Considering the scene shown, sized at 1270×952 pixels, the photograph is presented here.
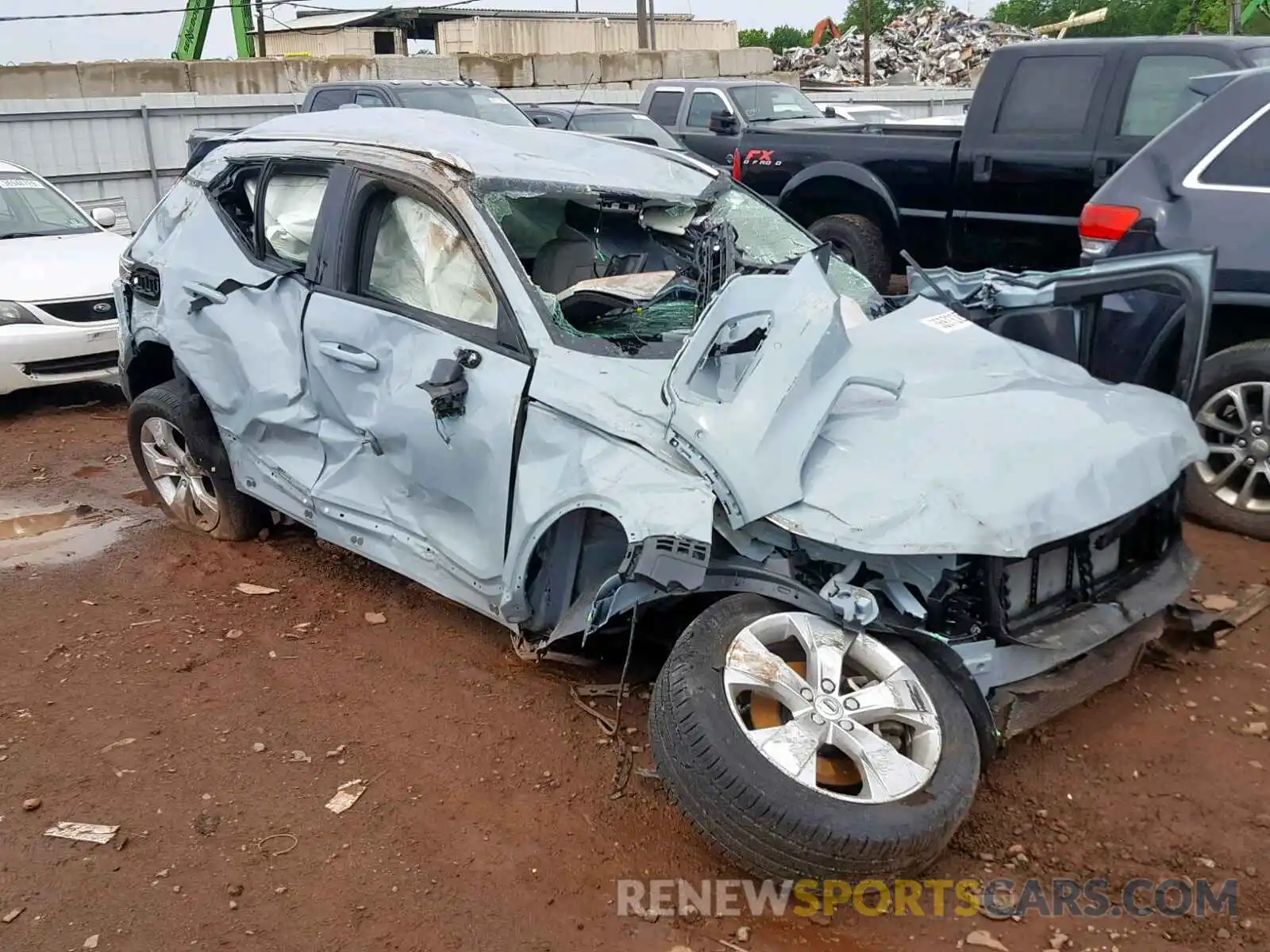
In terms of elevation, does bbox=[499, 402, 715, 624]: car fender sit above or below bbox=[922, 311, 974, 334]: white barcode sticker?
below

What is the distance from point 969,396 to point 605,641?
1435mm

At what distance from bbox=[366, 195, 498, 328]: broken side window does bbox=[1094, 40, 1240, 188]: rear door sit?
505 centimetres

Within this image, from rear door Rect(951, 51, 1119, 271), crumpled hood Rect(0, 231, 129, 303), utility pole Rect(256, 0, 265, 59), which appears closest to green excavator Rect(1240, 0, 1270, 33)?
rear door Rect(951, 51, 1119, 271)

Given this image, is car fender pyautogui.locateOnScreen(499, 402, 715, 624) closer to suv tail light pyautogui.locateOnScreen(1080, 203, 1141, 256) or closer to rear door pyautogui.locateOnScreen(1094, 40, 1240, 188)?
suv tail light pyautogui.locateOnScreen(1080, 203, 1141, 256)

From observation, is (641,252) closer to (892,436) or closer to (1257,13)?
(892,436)

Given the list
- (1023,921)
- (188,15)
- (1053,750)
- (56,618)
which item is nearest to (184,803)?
(56,618)

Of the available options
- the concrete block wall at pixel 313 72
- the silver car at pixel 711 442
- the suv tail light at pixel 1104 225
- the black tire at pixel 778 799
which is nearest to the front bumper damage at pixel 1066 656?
the silver car at pixel 711 442

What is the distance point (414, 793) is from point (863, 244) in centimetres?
643

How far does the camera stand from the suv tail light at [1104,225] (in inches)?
196

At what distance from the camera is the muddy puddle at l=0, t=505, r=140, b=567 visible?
5227 mm

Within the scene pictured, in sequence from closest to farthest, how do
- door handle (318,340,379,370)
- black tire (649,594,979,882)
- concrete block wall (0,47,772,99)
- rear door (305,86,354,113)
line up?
1. black tire (649,594,979,882)
2. door handle (318,340,379,370)
3. rear door (305,86,354,113)
4. concrete block wall (0,47,772,99)

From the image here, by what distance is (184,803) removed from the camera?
328 cm

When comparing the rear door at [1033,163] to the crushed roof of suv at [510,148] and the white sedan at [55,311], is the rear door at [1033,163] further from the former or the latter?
the white sedan at [55,311]

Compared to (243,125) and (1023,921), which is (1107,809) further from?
(243,125)
